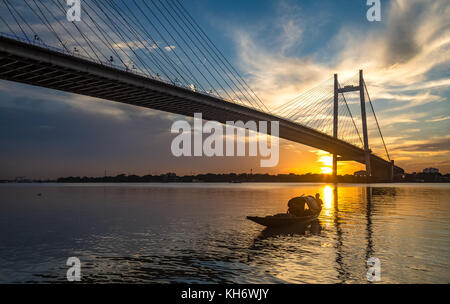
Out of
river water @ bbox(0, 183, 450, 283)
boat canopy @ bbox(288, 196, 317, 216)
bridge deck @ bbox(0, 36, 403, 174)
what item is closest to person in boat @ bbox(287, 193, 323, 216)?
boat canopy @ bbox(288, 196, 317, 216)

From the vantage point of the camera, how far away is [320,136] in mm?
81500

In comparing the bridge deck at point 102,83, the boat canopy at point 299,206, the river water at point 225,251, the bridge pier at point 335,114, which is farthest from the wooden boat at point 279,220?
the bridge pier at point 335,114

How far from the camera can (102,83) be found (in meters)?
40.2

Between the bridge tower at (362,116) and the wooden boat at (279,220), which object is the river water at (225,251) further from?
the bridge tower at (362,116)

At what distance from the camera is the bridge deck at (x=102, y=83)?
32.2 metres

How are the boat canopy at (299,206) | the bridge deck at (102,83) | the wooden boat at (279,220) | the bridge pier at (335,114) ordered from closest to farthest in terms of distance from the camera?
the wooden boat at (279,220) < the boat canopy at (299,206) < the bridge deck at (102,83) < the bridge pier at (335,114)

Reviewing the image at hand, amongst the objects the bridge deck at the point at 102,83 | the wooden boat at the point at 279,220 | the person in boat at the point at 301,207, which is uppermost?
the bridge deck at the point at 102,83

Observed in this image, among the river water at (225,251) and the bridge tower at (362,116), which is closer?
the river water at (225,251)

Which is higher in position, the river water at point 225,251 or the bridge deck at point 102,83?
the bridge deck at point 102,83

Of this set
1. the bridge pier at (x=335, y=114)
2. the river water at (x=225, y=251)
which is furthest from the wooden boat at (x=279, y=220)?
the bridge pier at (x=335, y=114)

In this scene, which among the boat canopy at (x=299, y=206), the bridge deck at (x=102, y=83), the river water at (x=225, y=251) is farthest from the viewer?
the bridge deck at (x=102, y=83)
